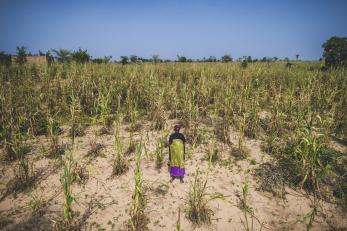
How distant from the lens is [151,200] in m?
3.28

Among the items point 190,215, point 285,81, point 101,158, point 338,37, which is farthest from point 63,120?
point 338,37

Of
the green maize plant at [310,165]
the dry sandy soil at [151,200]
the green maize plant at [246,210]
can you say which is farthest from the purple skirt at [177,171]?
the green maize plant at [310,165]

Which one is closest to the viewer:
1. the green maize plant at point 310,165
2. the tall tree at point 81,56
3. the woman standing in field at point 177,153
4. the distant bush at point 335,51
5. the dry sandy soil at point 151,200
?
the dry sandy soil at point 151,200

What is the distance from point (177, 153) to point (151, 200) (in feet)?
2.48

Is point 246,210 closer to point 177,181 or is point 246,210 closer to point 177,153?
point 177,181

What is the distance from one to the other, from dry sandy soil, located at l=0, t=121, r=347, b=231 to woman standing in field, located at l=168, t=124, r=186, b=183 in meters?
0.19

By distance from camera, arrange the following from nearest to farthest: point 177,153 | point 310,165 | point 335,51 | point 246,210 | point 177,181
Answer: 1. point 246,210
2. point 310,165
3. point 177,153
4. point 177,181
5. point 335,51

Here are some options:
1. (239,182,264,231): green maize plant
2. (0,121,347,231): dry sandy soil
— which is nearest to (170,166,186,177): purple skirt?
(0,121,347,231): dry sandy soil

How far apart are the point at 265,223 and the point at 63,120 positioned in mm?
4514

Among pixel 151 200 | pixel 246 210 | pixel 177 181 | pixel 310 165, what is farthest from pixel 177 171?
pixel 310 165

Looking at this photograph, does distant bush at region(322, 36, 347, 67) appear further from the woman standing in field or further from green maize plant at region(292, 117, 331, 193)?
the woman standing in field

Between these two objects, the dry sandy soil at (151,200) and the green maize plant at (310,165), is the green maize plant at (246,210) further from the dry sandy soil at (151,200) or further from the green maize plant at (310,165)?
the green maize plant at (310,165)

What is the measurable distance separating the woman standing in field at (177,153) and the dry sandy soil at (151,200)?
0.63 feet

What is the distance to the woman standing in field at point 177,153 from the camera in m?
3.48
